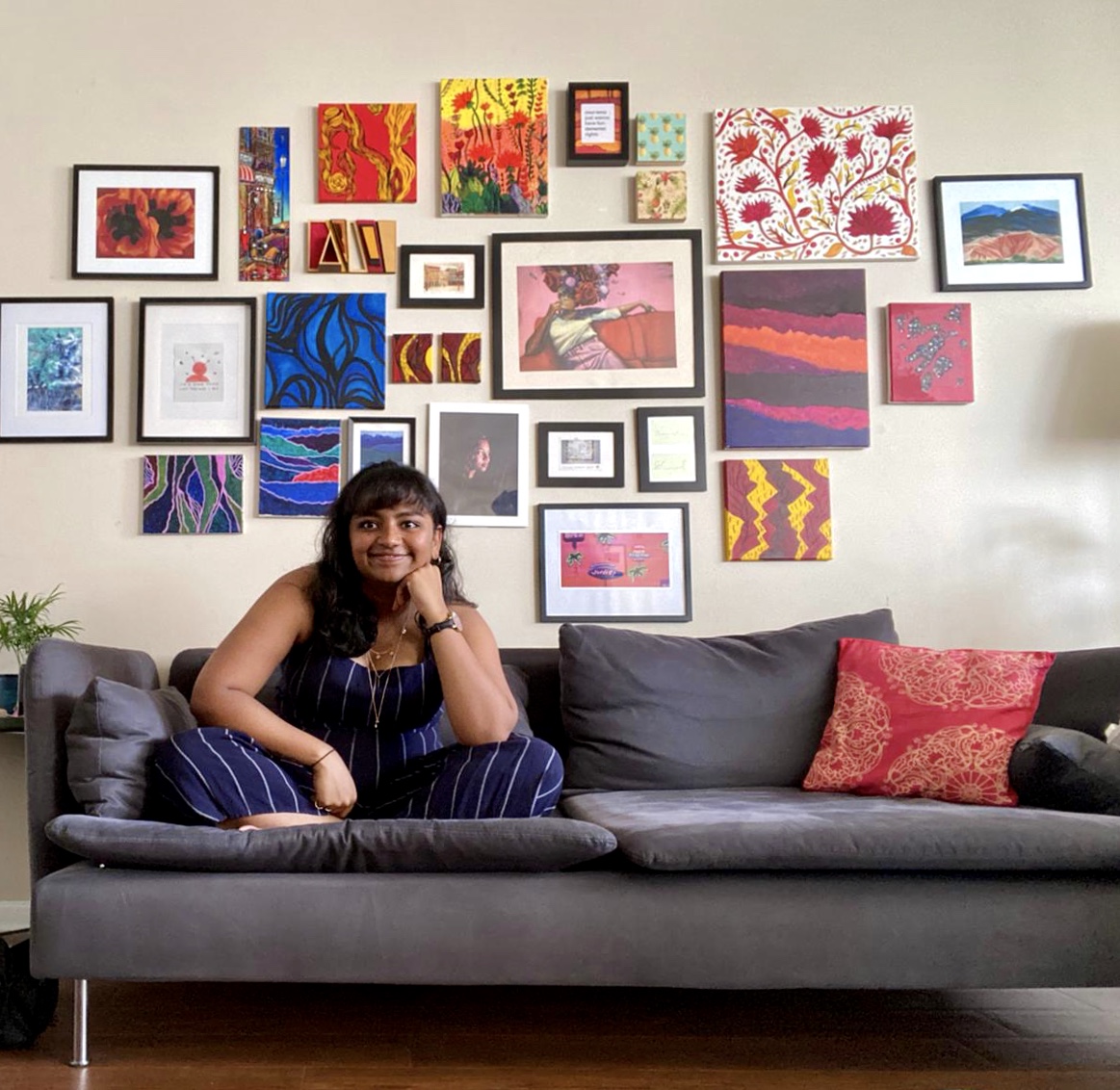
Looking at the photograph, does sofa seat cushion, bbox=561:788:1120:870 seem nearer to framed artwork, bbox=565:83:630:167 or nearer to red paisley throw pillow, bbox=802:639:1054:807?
red paisley throw pillow, bbox=802:639:1054:807

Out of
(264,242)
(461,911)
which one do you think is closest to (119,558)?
(264,242)

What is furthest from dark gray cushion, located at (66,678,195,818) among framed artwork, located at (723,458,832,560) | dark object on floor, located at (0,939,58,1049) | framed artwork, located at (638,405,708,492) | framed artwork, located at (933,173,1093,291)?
framed artwork, located at (933,173,1093,291)

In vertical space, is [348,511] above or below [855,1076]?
above

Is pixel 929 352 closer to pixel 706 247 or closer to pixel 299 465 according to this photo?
pixel 706 247

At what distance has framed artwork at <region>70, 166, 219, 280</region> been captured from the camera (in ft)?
10.0

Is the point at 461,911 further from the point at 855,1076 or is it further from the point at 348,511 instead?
the point at 348,511

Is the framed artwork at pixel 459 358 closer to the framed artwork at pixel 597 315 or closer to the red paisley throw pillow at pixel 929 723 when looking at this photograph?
the framed artwork at pixel 597 315

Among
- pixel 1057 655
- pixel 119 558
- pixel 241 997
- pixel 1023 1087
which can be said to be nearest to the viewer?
pixel 1023 1087

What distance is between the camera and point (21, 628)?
2797 mm

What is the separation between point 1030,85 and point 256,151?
6.74 ft

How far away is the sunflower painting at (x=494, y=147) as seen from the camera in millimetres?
3098

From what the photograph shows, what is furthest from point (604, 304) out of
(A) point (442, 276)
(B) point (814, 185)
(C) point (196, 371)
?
(C) point (196, 371)

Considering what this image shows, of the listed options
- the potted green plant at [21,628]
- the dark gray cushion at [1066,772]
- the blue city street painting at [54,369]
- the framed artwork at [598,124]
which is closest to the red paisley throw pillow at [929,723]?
the dark gray cushion at [1066,772]

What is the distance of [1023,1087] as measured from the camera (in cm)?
179
